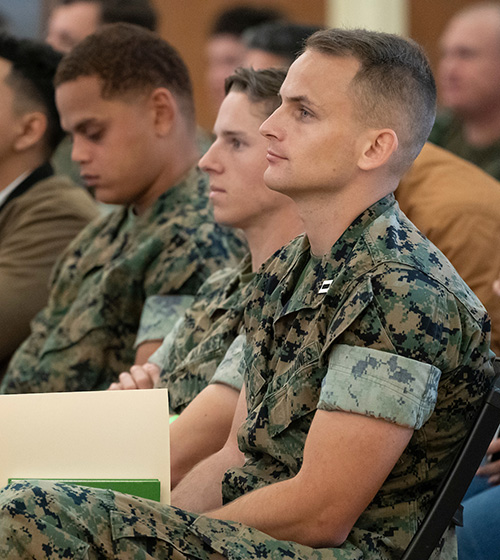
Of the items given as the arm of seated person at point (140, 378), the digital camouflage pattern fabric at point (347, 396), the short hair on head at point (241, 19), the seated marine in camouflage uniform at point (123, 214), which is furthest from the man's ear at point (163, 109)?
the short hair on head at point (241, 19)

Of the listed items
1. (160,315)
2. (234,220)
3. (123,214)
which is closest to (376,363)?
(234,220)

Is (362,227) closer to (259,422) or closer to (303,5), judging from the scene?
(259,422)

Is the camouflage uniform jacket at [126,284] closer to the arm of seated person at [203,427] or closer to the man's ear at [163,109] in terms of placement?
the man's ear at [163,109]

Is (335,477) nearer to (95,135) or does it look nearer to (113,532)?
(113,532)

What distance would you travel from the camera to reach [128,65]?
2.59 m

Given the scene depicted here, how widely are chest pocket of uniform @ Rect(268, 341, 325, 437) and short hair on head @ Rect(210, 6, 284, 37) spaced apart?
A: 3995 millimetres

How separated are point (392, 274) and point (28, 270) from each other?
192 centimetres

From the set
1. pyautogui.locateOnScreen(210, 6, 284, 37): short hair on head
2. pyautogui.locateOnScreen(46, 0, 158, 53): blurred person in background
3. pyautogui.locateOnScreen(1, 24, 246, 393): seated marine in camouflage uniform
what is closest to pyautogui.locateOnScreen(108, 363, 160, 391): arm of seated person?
pyautogui.locateOnScreen(1, 24, 246, 393): seated marine in camouflage uniform

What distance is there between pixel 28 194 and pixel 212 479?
1.77 metres

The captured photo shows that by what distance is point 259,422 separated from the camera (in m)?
1.40

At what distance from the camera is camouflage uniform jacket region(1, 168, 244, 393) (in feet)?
7.73

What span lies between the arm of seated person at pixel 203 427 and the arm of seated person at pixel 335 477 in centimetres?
50

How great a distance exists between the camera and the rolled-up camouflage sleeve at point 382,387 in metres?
1.23

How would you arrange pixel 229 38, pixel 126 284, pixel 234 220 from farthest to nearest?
pixel 229 38, pixel 126 284, pixel 234 220
